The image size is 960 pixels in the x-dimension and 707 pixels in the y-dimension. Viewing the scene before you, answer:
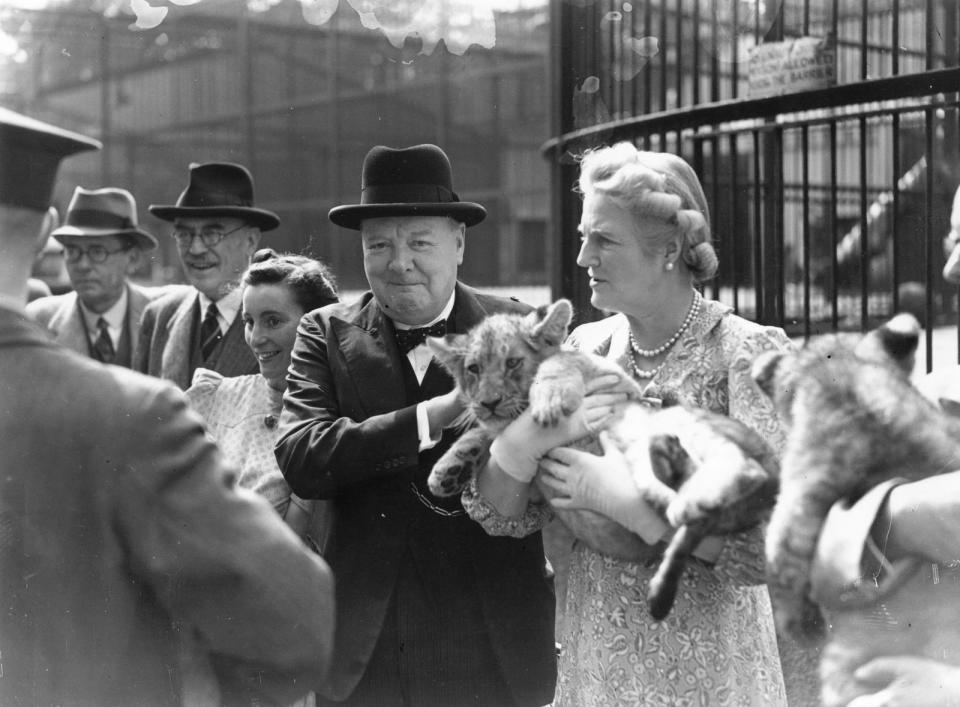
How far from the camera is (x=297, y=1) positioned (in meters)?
3.48

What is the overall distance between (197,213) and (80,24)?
103cm

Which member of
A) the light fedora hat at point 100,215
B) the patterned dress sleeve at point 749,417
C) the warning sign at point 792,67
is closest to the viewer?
the patterned dress sleeve at point 749,417

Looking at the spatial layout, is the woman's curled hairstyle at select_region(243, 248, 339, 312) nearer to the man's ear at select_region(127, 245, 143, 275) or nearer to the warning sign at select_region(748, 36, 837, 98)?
the warning sign at select_region(748, 36, 837, 98)

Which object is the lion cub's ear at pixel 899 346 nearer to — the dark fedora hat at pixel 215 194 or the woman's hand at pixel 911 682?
the woman's hand at pixel 911 682

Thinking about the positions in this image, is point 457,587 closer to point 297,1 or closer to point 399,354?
point 399,354

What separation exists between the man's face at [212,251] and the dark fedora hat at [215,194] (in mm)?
50

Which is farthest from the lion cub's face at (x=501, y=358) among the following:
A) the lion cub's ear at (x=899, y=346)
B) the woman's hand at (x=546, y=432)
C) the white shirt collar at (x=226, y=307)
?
the white shirt collar at (x=226, y=307)

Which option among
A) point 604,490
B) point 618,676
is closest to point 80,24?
point 604,490

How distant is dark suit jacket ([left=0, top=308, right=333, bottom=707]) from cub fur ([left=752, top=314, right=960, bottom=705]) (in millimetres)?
857

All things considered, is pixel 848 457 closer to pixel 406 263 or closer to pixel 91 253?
pixel 406 263

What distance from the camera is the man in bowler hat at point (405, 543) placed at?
2.52 metres

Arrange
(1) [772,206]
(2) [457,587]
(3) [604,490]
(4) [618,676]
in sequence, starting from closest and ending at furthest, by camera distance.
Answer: (3) [604,490]
(4) [618,676]
(2) [457,587]
(1) [772,206]

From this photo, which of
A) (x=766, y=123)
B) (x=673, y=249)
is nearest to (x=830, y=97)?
(x=766, y=123)

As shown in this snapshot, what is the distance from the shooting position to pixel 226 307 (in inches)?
143
